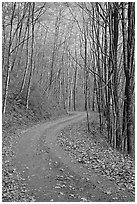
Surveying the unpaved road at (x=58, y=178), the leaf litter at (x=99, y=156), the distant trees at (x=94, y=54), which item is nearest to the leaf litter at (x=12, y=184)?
the unpaved road at (x=58, y=178)

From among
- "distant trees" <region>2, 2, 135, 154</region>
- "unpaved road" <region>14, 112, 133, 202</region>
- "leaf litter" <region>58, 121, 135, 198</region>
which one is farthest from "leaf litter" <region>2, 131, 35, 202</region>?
"distant trees" <region>2, 2, 135, 154</region>

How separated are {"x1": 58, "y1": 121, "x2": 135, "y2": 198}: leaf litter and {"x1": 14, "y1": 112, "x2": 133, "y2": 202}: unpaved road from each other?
0.95 ft

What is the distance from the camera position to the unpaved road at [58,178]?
→ 5820 mm

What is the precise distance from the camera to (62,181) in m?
6.70

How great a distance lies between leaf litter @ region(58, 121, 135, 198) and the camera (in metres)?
7.05

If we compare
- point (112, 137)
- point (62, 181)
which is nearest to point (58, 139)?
point (112, 137)

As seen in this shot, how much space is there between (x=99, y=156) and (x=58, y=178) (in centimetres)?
278

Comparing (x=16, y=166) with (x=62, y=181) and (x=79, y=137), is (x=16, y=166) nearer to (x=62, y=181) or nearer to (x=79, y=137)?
(x=62, y=181)

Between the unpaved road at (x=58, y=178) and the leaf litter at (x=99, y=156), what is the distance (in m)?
0.29

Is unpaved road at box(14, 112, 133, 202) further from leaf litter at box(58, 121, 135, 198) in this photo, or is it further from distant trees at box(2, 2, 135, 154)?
distant trees at box(2, 2, 135, 154)

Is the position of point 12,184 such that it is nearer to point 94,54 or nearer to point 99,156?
point 99,156

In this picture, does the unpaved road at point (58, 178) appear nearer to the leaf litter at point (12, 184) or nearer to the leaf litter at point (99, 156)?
the leaf litter at point (12, 184)

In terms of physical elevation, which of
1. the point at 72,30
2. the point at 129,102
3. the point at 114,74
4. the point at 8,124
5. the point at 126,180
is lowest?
the point at 126,180

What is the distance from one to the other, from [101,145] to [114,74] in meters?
3.61
